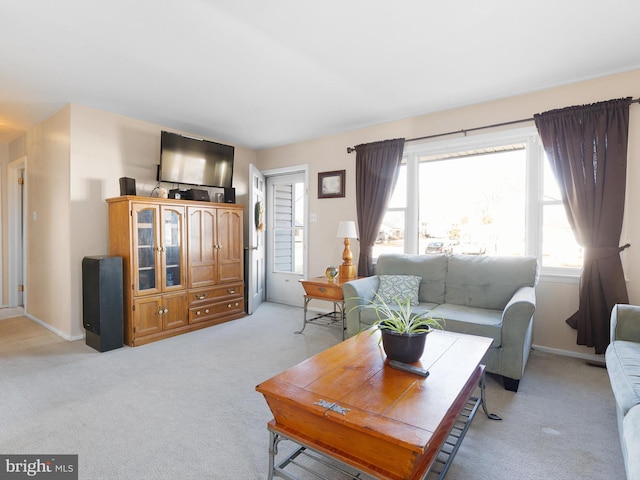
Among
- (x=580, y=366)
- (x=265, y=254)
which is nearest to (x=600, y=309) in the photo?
(x=580, y=366)

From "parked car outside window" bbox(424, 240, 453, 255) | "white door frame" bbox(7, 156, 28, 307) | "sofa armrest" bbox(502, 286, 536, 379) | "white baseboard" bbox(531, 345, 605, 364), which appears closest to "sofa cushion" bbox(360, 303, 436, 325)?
"sofa armrest" bbox(502, 286, 536, 379)

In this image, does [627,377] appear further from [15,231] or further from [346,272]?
[15,231]

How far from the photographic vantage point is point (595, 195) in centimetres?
283

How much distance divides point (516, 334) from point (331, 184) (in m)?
2.88

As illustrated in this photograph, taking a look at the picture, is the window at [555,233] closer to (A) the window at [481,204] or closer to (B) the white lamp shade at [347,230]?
(A) the window at [481,204]

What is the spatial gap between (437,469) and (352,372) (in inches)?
25.2

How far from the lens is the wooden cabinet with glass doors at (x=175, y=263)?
11.2ft

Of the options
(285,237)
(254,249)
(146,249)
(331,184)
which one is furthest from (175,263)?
(331,184)

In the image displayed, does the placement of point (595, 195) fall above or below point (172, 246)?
above

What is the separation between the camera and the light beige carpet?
165cm

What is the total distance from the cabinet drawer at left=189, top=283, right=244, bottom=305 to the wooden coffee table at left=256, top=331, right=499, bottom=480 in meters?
2.58

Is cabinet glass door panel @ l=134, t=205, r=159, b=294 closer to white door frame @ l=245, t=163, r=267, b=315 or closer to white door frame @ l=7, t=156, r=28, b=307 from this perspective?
white door frame @ l=245, t=163, r=267, b=315

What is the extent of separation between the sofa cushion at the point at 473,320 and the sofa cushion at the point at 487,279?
0.12 meters

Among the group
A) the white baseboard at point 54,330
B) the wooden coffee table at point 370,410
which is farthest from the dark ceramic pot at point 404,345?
the white baseboard at point 54,330
